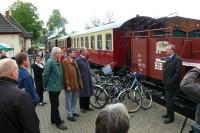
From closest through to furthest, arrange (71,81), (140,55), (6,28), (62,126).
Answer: (62,126) < (71,81) < (140,55) < (6,28)

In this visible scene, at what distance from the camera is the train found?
39.8 feet

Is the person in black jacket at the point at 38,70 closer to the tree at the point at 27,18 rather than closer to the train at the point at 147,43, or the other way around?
the train at the point at 147,43

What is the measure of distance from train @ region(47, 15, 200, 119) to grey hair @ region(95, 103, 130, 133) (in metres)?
7.68

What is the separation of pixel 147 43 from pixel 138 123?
532cm

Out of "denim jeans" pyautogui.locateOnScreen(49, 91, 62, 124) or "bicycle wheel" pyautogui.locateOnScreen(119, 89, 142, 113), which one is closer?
"denim jeans" pyautogui.locateOnScreen(49, 91, 62, 124)

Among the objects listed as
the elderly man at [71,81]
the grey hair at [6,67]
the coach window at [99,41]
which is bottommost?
the elderly man at [71,81]

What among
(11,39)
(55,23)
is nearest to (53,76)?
(11,39)

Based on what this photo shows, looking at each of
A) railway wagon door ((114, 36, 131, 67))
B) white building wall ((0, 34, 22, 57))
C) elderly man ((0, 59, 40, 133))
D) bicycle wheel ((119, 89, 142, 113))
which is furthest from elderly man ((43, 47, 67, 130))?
white building wall ((0, 34, 22, 57))

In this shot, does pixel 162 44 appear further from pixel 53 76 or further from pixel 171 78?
pixel 53 76

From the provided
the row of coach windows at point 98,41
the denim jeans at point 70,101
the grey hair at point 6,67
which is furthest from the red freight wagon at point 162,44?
the grey hair at point 6,67

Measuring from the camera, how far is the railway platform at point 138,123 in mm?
8990

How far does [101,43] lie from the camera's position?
20.5 meters

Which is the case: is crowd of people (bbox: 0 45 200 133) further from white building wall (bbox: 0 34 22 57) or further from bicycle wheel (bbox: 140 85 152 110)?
white building wall (bbox: 0 34 22 57)

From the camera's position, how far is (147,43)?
14.4m
